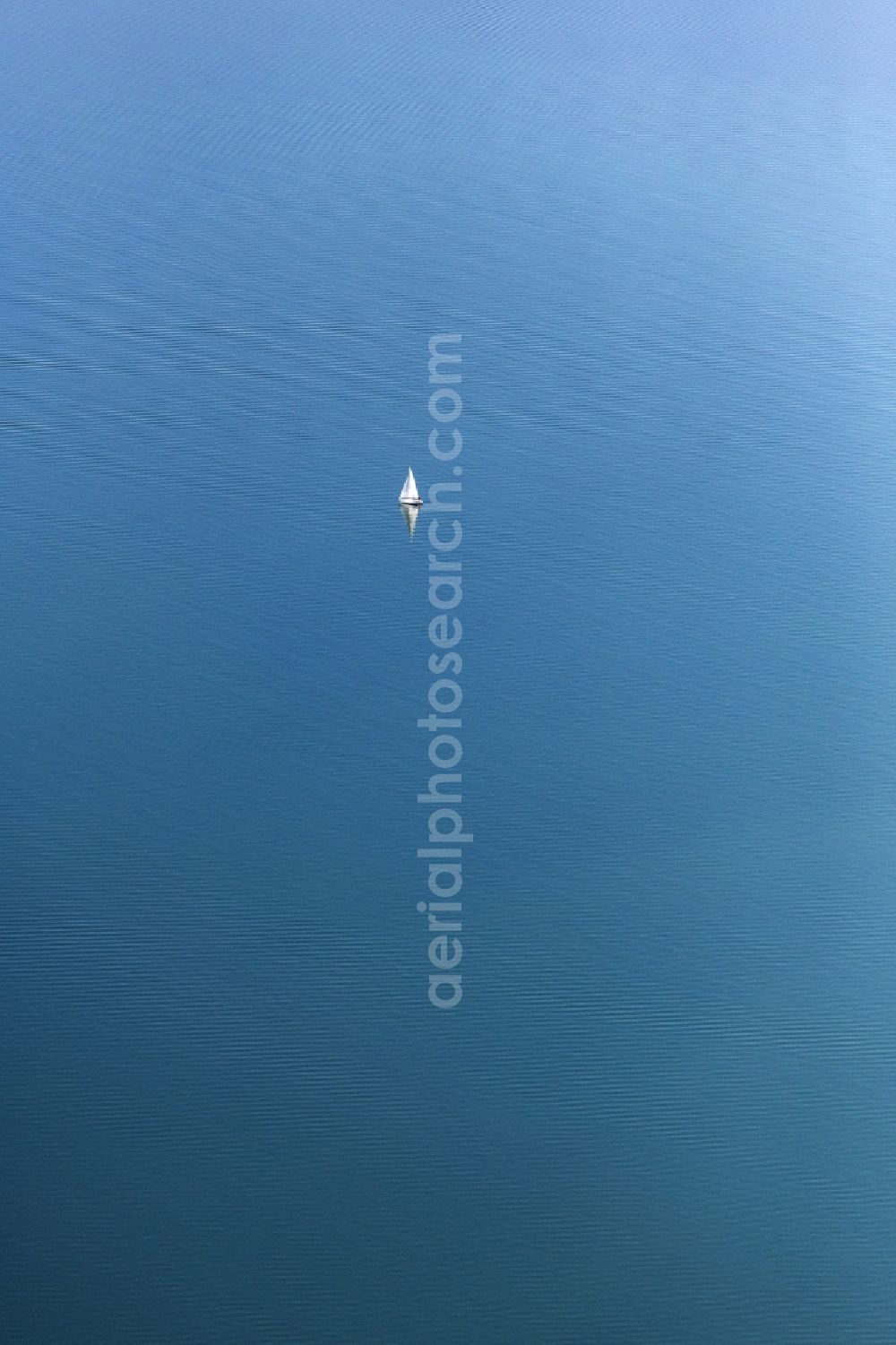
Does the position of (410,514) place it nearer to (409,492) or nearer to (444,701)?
(409,492)

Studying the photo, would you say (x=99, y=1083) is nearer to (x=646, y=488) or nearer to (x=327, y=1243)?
(x=327, y=1243)

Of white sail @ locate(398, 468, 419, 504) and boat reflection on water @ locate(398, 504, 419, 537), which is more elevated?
white sail @ locate(398, 468, 419, 504)

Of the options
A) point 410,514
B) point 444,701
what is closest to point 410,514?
point 410,514

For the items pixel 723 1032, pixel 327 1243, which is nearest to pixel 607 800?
pixel 723 1032

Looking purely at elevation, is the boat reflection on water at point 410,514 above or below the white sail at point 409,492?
below
